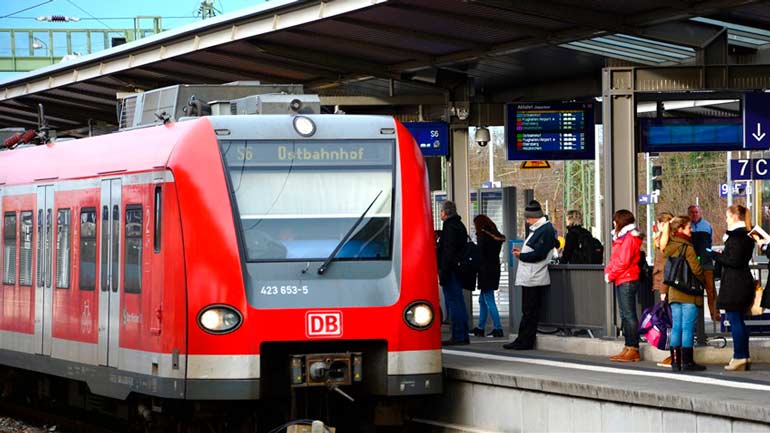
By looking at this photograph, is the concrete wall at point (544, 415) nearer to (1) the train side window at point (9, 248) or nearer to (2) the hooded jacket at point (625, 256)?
(2) the hooded jacket at point (625, 256)

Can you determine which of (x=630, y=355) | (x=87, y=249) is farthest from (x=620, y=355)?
(x=87, y=249)

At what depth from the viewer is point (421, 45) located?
63.4 ft

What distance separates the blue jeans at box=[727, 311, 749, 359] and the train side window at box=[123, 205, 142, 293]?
510 centimetres

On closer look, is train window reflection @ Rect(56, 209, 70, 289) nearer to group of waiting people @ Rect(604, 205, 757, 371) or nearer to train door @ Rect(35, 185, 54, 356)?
train door @ Rect(35, 185, 54, 356)

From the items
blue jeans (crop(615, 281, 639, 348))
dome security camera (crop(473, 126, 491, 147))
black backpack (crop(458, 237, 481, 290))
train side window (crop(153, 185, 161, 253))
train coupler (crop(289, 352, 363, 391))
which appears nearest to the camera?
train coupler (crop(289, 352, 363, 391))

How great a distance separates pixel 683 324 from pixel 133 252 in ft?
16.0

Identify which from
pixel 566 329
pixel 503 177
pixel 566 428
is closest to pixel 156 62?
pixel 566 329

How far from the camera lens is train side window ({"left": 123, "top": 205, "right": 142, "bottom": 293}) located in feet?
43.4

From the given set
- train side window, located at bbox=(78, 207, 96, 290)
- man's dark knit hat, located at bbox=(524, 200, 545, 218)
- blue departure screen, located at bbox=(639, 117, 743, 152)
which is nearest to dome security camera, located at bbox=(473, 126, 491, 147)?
blue departure screen, located at bbox=(639, 117, 743, 152)

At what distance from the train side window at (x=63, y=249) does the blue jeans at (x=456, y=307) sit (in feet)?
16.0

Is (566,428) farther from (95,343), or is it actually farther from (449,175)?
(449,175)

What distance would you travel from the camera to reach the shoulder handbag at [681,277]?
14.1 meters

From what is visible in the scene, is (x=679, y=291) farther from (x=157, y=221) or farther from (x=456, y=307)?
(x=157, y=221)

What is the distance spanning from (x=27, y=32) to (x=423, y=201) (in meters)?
46.0
